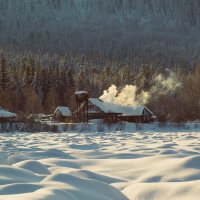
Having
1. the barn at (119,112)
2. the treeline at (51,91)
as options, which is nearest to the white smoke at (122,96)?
the barn at (119,112)

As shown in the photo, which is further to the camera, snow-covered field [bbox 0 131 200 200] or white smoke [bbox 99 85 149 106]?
white smoke [bbox 99 85 149 106]

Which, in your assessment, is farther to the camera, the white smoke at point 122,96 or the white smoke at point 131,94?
the white smoke at point 131,94

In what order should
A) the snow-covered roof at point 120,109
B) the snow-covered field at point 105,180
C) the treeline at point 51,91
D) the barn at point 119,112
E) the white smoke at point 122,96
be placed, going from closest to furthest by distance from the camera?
the snow-covered field at point 105,180, the barn at point 119,112, the snow-covered roof at point 120,109, the white smoke at point 122,96, the treeline at point 51,91

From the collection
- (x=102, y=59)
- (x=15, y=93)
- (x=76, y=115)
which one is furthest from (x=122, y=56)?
(x=76, y=115)

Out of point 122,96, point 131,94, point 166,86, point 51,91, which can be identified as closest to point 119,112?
point 122,96

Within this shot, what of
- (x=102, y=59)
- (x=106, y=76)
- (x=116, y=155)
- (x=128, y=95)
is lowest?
(x=116, y=155)

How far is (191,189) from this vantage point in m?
2.98

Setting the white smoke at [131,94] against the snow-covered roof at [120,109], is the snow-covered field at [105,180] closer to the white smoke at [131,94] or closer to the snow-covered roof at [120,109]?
the snow-covered roof at [120,109]

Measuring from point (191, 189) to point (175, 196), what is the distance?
0.56 ft

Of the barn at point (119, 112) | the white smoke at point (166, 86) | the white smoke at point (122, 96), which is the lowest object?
the barn at point (119, 112)

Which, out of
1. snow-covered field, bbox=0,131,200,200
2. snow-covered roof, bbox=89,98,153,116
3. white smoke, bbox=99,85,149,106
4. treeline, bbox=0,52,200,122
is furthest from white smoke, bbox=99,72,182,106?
snow-covered field, bbox=0,131,200,200

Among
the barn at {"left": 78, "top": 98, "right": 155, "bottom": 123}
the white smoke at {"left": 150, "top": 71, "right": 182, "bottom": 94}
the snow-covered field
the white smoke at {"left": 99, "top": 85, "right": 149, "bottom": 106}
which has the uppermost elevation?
the white smoke at {"left": 150, "top": 71, "right": 182, "bottom": 94}

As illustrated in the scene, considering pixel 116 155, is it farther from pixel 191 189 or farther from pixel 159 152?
pixel 191 189

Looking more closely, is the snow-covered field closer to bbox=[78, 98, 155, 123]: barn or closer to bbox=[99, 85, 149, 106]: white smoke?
bbox=[78, 98, 155, 123]: barn
